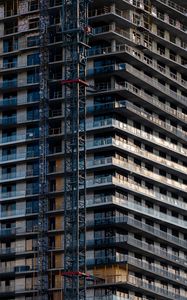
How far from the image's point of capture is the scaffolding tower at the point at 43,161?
162m

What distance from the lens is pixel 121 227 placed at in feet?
528

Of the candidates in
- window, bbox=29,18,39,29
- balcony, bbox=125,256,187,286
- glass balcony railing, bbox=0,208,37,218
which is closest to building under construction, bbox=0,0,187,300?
glass balcony railing, bbox=0,208,37,218

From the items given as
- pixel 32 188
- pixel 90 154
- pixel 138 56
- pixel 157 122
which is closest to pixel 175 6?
pixel 138 56

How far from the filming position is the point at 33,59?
559ft

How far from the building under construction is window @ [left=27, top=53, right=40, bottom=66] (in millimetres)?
182

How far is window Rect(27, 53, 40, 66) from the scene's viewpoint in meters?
170

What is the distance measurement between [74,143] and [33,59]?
48.5 ft

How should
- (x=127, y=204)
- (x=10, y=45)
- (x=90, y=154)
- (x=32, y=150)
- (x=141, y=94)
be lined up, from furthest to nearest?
(x=10, y=45) < (x=141, y=94) < (x=32, y=150) < (x=90, y=154) < (x=127, y=204)

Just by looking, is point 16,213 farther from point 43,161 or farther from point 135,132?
point 135,132

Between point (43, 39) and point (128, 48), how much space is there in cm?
1080

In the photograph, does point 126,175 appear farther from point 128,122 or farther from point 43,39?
point 43,39

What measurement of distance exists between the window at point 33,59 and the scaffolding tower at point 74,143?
427 cm

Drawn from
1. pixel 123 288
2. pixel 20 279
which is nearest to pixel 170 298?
pixel 123 288

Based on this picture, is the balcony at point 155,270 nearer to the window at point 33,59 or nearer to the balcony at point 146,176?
the balcony at point 146,176
